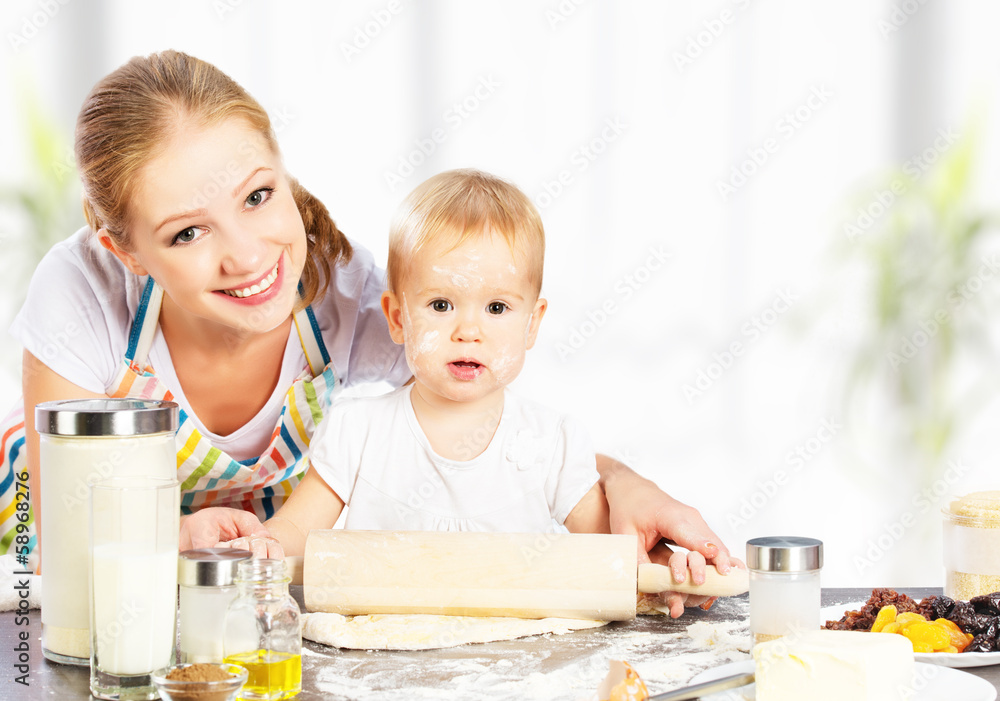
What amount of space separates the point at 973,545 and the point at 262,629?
794mm

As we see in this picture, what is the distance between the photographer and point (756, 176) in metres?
3.14

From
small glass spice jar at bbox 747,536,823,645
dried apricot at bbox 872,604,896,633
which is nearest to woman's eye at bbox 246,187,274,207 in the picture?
small glass spice jar at bbox 747,536,823,645

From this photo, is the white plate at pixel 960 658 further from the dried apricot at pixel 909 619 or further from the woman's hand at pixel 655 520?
the woman's hand at pixel 655 520

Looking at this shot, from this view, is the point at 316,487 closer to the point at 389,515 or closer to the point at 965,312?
the point at 389,515

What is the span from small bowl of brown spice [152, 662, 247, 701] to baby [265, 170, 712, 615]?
0.49 metres

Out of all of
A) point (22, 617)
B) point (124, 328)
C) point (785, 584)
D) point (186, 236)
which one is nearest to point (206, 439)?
point (124, 328)

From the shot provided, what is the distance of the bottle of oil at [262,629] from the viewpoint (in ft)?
2.84

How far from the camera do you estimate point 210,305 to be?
1393 millimetres

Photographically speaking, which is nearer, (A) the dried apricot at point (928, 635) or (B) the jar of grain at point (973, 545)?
(A) the dried apricot at point (928, 635)

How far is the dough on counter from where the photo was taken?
102 cm

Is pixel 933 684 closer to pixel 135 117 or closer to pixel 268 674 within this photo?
pixel 268 674

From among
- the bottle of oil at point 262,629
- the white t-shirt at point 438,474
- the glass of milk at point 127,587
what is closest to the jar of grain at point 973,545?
the white t-shirt at point 438,474

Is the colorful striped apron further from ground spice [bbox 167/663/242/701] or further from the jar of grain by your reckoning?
the jar of grain

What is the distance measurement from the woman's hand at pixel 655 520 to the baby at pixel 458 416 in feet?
0.28
